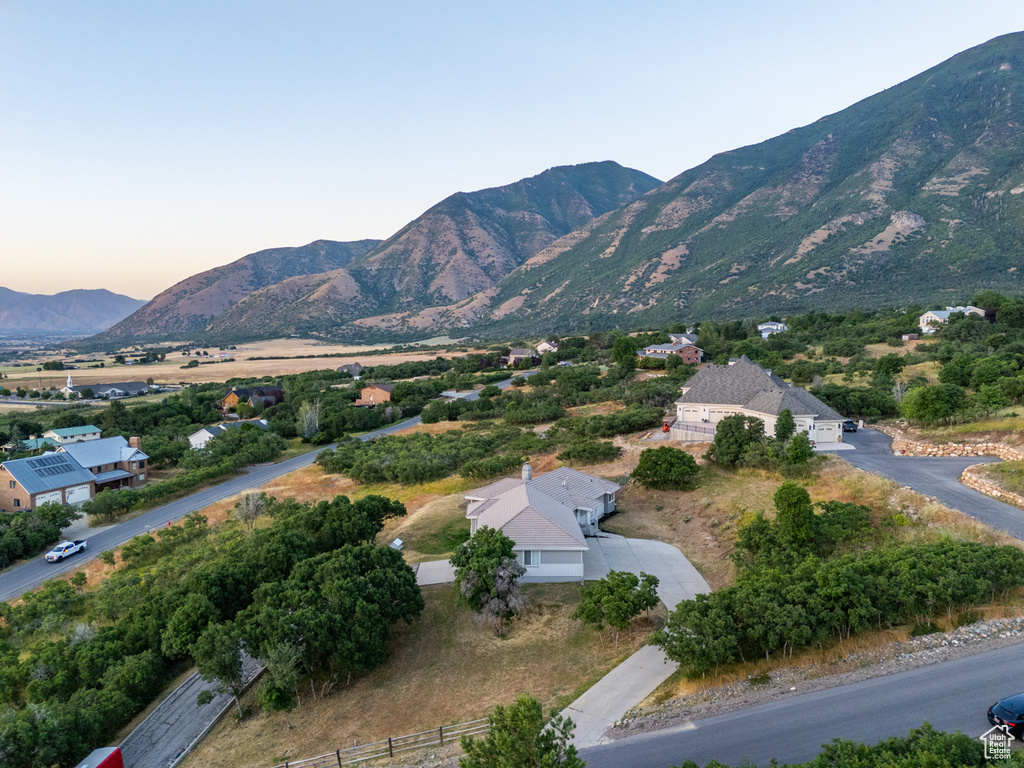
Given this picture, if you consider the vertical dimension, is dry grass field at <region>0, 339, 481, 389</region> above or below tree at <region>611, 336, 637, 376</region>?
above

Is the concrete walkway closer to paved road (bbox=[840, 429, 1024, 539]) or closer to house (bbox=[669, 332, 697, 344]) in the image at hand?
paved road (bbox=[840, 429, 1024, 539])

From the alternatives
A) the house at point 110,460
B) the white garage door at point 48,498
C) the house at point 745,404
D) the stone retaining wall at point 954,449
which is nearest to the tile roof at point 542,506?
the house at point 745,404

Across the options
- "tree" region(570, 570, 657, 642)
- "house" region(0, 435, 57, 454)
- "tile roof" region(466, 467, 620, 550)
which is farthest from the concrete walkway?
"house" region(0, 435, 57, 454)

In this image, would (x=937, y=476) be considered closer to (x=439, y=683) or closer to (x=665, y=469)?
(x=665, y=469)

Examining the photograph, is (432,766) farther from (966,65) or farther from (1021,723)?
(966,65)

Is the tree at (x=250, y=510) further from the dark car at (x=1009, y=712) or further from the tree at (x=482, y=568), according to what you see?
the dark car at (x=1009, y=712)
